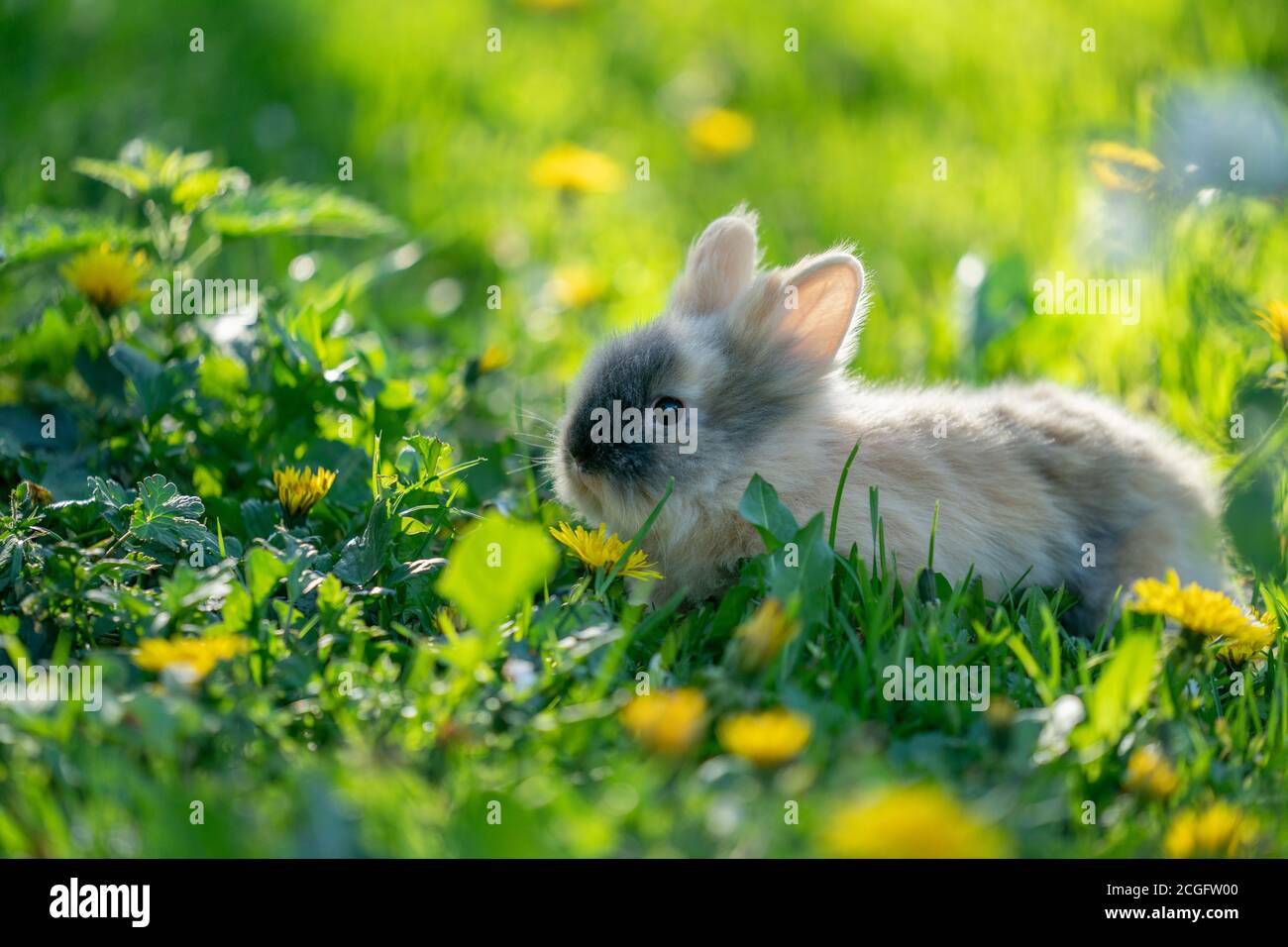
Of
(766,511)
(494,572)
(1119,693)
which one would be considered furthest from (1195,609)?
(494,572)

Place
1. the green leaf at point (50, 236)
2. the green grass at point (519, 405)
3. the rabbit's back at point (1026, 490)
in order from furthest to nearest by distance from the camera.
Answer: the green leaf at point (50, 236) < the rabbit's back at point (1026, 490) < the green grass at point (519, 405)

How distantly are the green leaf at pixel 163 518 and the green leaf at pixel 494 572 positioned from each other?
848 millimetres

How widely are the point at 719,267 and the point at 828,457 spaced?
2.27 ft

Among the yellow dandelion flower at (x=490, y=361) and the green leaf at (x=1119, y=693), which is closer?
the green leaf at (x=1119, y=693)

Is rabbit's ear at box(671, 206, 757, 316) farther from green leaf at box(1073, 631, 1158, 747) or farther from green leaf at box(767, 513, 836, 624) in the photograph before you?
green leaf at box(1073, 631, 1158, 747)

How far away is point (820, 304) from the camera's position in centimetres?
355

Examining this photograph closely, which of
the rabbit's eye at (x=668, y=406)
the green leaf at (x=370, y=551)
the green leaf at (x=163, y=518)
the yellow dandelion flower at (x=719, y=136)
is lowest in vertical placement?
the green leaf at (x=370, y=551)

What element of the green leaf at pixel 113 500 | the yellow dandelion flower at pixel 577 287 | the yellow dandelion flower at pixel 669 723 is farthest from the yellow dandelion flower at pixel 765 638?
the yellow dandelion flower at pixel 577 287

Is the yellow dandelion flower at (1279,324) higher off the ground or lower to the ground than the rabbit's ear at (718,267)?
lower

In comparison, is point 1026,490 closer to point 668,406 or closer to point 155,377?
point 668,406

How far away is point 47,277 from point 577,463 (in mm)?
2575

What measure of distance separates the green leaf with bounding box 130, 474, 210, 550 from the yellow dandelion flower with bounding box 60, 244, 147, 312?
90cm

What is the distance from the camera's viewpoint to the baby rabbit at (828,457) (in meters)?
3.38

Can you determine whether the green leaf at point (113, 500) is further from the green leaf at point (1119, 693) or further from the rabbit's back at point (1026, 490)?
the green leaf at point (1119, 693)
